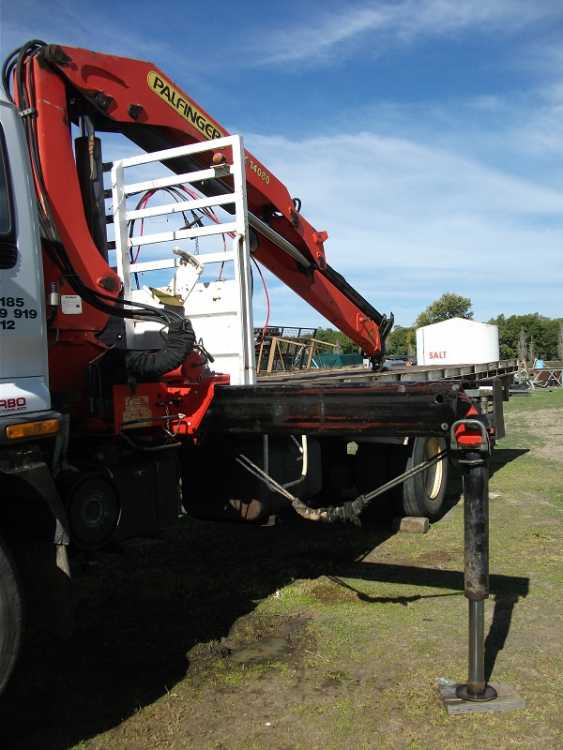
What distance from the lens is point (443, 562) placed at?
18.6ft

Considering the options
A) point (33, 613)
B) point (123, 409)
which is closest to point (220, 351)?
point (123, 409)

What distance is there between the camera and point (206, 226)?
4781 millimetres

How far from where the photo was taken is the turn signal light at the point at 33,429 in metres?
2.87

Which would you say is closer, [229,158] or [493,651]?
[493,651]

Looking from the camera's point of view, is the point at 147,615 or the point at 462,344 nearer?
the point at 147,615

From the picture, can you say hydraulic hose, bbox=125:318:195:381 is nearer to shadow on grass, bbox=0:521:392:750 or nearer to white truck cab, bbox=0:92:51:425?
white truck cab, bbox=0:92:51:425

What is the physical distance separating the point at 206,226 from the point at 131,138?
2.76ft

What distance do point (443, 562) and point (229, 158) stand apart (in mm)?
3590

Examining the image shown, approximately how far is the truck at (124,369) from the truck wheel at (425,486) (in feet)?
3.37

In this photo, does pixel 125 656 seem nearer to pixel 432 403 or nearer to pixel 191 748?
pixel 191 748

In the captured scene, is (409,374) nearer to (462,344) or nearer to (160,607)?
(160,607)

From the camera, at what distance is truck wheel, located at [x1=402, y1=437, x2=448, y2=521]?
263 inches

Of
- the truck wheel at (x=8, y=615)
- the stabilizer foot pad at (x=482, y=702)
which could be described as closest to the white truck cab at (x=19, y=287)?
the truck wheel at (x=8, y=615)

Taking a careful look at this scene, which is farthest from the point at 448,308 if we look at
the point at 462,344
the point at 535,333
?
the point at 462,344
